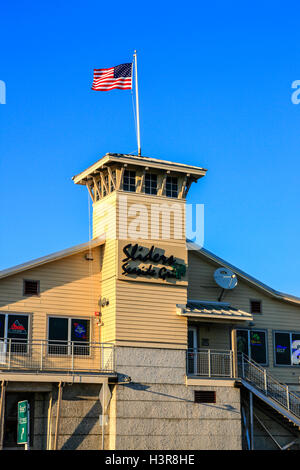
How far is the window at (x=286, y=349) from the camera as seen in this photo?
3978cm

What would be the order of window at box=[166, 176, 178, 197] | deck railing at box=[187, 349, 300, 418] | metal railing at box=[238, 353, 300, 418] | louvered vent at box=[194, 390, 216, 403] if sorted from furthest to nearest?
window at box=[166, 176, 178, 197] < metal railing at box=[238, 353, 300, 418] < deck railing at box=[187, 349, 300, 418] < louvered vent at box=[194, 390, 216, 403]

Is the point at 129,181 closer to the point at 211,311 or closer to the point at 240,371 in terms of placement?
the point at 211,311

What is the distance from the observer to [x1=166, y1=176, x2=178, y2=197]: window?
123ft

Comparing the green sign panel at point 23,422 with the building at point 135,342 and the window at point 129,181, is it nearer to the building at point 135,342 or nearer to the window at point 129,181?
the building at point 135,342

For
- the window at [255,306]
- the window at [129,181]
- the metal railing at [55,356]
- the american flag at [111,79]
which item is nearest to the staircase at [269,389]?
the window at [255,306]

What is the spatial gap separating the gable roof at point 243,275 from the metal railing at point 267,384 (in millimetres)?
3583

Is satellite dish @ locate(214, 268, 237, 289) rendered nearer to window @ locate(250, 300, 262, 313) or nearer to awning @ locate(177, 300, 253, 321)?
awning @ locate(177, 300, 253, 321)

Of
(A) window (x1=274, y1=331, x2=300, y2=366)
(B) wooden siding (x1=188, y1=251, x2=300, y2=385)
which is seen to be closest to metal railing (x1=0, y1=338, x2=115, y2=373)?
(B) wooden siding (x1=188, y1=251, x2=300, y2=385)

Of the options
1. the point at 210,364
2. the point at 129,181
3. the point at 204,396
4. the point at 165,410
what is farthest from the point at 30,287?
the point at 204,396

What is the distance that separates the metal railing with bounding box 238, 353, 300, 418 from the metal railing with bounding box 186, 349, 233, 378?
741mm

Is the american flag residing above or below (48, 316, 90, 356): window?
above

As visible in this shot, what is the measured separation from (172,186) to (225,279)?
5.14 m

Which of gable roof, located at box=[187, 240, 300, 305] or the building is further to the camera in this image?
gable roof, located at box=[187, 240, 300, 305]
